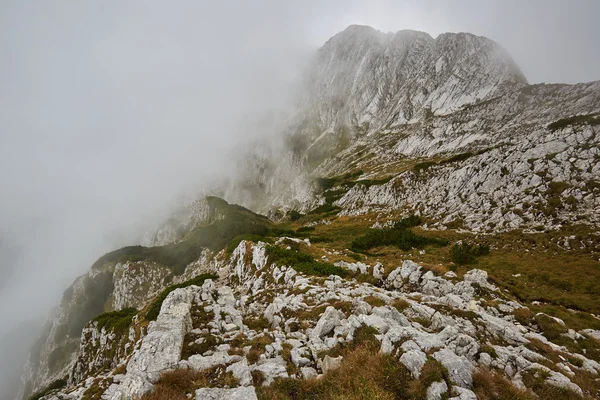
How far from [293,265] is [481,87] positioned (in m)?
188

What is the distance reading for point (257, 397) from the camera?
28.3 feet

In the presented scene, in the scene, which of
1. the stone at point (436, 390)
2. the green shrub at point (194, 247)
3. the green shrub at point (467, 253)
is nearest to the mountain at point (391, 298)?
the stone at point (436, 390)

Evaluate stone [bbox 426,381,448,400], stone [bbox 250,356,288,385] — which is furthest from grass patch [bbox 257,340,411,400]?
stone [bbox 426,381,448,400]

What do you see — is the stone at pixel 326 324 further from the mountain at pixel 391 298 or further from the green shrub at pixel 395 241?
the green shrub at pixel 395 241

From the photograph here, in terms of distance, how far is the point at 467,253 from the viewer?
119 feet

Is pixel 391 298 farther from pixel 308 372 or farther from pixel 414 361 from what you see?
pixel 308 372

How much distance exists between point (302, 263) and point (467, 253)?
24.6 metres

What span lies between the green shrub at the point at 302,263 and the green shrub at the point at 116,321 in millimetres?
28785

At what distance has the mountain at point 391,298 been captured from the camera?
9617 mm

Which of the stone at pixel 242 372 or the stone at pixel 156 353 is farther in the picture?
the stone at pixel 242 372

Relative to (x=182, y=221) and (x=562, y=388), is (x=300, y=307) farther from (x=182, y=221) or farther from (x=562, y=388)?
(x=182, y=221)

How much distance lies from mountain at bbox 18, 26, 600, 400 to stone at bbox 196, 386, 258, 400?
0.06 metres

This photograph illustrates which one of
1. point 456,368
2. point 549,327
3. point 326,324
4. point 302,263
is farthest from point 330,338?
point 302,263

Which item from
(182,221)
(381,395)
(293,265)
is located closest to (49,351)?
(182,221)
